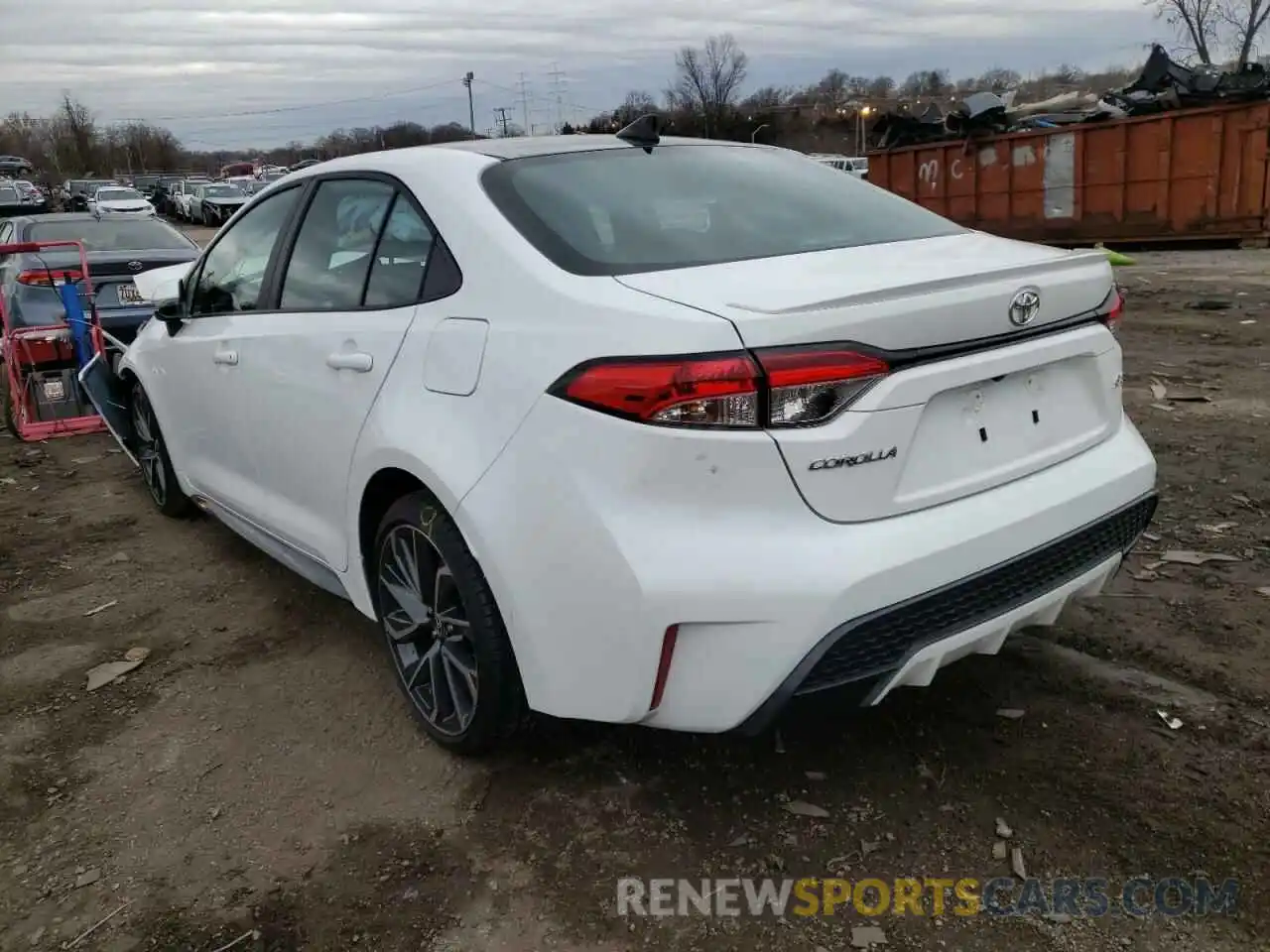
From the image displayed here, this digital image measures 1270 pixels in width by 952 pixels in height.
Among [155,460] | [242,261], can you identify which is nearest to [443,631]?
[242,261]

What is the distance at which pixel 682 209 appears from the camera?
2.90 metres

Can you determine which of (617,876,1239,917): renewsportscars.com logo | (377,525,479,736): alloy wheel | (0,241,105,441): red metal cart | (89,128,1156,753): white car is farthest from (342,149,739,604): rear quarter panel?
(0,241,105,441): red metal cart

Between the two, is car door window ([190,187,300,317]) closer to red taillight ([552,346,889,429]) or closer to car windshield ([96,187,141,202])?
red taillight ([552,346,889,429])

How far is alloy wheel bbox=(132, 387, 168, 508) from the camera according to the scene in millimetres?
5141

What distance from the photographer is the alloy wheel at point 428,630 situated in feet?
9.30

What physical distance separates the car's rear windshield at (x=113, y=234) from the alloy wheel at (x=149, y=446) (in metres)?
4.33

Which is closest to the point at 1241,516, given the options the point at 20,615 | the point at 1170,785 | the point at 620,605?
the point at 1170,785

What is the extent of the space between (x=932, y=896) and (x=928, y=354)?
1239mm

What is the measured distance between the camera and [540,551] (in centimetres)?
236

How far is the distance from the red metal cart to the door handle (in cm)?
480

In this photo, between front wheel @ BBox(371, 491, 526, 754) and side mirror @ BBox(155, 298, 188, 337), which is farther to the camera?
side mirror @ BBox(155, 298, 188, 337)

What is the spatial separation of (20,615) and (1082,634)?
4166mm

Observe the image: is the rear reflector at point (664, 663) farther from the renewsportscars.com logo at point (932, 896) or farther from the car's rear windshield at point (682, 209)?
the car's rear windshield at point (682, 209)

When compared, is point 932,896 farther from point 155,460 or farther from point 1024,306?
point 155,460
